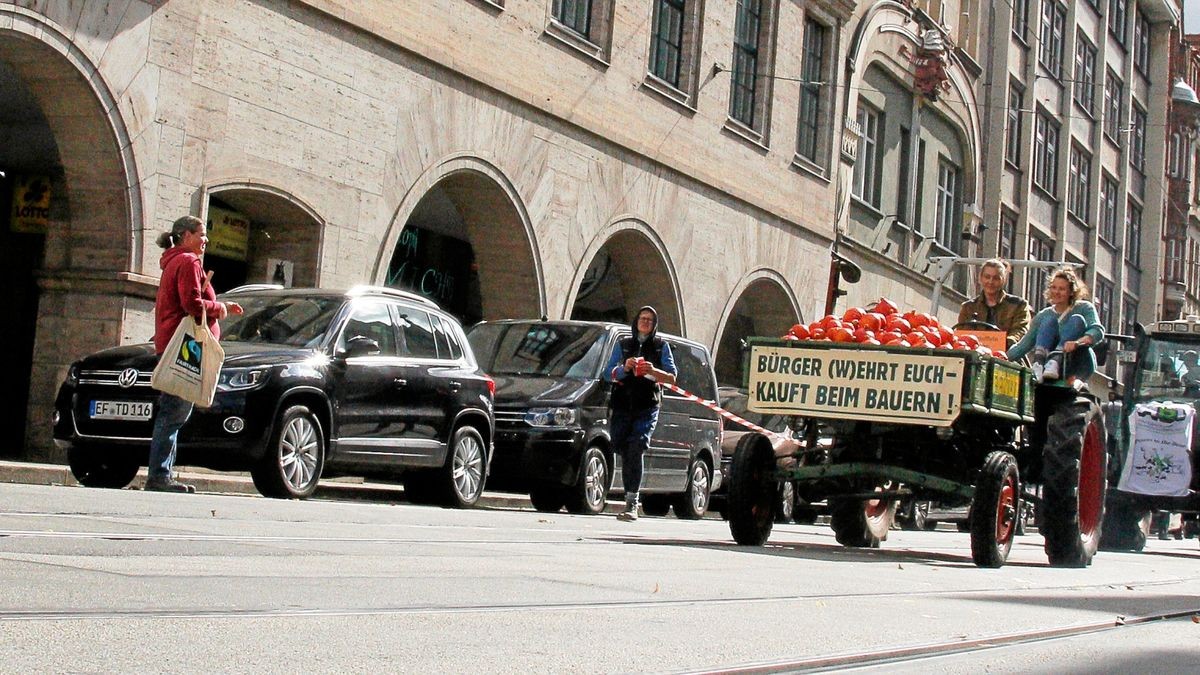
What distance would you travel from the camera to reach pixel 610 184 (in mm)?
26500

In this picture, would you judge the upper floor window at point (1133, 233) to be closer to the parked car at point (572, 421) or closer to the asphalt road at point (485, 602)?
the parked car at point (572, 421)

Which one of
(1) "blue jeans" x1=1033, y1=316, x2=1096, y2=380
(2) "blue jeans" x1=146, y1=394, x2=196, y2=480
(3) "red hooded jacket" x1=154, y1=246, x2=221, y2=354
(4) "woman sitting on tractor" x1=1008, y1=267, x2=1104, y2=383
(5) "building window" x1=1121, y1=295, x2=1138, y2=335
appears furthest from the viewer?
(5) "building window" x1=1121, y1=295, x2=1138, y2=335

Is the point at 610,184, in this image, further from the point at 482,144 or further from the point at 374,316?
the point at 374,316

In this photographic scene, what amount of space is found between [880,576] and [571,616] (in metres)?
3.83

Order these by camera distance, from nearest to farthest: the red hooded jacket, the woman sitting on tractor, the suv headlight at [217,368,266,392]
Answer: the woman sitting on tractor, the red hooded jacket, the suv headlight at [217,368,266,392]

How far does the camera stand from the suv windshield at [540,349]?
1769cm

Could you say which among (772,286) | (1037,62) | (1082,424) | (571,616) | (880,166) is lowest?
(571,616)

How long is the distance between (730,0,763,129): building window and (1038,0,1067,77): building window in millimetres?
21007

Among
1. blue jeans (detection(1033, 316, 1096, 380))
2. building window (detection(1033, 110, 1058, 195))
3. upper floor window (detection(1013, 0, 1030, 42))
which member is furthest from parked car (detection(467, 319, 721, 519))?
building window (detection(1033, 110, 1058, 195))

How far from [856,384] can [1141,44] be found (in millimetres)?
57827

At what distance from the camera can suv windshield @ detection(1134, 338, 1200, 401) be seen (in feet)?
73.3

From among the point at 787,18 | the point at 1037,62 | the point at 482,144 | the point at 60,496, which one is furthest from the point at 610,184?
the point at 1037,62

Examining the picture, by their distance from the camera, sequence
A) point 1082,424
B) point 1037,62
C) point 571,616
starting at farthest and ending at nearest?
point 1037,62, point 1082,424, point 571,616

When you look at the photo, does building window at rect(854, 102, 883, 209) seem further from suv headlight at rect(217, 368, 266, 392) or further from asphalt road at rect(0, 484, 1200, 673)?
asphalt road at rect(0, 484, 1200, 673)
